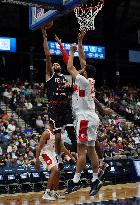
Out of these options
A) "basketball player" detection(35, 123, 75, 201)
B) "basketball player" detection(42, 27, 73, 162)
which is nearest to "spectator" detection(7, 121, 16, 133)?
"basketball player" detection(35, 123, 75, 201)

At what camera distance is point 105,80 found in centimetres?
3425

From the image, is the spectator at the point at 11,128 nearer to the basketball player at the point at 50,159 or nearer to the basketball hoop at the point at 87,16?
the basketball hoop at the point at 87,16

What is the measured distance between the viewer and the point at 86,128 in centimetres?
754

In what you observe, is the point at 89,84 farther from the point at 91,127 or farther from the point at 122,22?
the point at 122,22

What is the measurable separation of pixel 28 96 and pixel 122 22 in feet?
37.2

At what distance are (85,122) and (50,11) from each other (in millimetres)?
2932

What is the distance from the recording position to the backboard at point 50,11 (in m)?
8.55

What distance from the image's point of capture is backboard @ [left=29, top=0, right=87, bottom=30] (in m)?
8.55

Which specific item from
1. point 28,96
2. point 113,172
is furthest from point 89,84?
point 28,96

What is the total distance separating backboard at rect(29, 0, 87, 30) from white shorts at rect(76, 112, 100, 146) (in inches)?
84.6

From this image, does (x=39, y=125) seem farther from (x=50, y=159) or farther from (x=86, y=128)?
(x=86, y=128)

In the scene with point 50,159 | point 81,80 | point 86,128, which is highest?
point 81,80

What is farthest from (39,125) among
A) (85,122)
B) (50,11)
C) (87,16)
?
(85,122)

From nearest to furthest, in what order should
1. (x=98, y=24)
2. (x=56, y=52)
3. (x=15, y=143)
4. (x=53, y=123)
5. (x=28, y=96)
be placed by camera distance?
(x=53, y=123) → (x=15, y=143) → (x=28, y=96) → (x=56, y=52) → (x=98, y=24)
